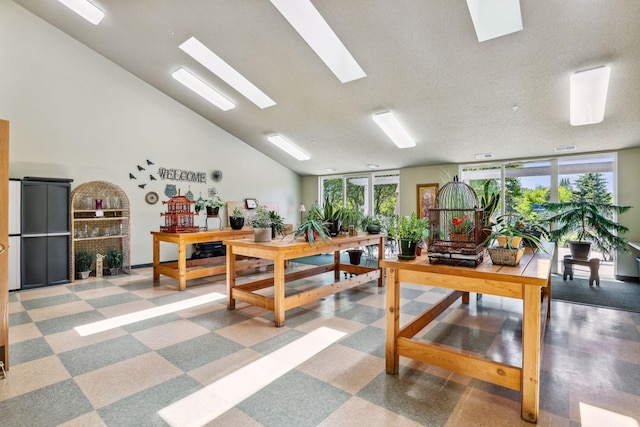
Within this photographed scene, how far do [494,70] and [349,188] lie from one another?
221 inches

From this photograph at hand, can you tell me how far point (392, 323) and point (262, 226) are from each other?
1.95m

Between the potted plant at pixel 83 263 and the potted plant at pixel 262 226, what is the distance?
12.9 feet

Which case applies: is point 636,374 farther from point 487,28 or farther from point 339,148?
point 339,148

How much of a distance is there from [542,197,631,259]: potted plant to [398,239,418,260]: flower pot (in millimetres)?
4282

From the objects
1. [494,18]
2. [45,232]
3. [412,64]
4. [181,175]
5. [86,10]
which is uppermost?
[86,10]

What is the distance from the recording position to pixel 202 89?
20.2 ft

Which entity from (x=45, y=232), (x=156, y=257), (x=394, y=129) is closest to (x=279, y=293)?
(x=156, y=257)

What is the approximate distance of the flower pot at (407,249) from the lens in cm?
233

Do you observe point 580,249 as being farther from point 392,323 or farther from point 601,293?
point 392,323

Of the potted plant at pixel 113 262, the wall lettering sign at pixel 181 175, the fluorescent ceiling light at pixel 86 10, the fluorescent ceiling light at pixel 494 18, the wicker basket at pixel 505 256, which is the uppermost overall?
the fluorescent ceiling light at pixel 86 10

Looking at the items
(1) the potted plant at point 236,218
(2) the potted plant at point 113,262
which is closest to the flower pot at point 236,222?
(1) the potted plant at point 236,218

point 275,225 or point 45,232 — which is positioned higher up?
point 275,225

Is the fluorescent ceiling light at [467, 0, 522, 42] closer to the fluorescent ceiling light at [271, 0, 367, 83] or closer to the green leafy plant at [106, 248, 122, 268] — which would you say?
the fluorescent ceiling light at [271, 0, 367, 83]

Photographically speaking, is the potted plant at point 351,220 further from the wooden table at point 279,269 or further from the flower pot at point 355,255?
the flower pot at point 355,255
